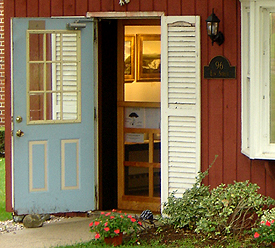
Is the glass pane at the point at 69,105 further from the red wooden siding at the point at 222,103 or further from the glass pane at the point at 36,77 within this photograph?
the red wooden siding at the point at 222,103

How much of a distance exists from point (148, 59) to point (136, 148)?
1.15 meters

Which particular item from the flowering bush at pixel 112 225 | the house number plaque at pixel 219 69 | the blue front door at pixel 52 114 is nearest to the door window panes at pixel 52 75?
the blue front door at pixel 52 114

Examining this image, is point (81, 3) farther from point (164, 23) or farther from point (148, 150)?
point (148, 150)

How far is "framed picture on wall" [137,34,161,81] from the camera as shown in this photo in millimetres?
8219

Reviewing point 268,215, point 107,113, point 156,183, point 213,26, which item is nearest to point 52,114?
point 107,113

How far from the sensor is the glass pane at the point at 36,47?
727 centimetres

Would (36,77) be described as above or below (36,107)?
above

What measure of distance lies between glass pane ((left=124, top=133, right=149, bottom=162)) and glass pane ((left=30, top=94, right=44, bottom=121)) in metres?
1.46

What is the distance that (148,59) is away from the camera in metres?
8.27

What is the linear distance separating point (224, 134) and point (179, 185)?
0.77m

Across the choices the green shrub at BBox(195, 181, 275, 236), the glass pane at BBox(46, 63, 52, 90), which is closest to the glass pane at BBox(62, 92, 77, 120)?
the glass pane at BBox(46, 63, 52, 90)

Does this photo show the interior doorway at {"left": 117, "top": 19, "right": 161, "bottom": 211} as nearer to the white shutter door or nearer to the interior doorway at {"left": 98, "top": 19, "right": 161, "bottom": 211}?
the interior doorway at {"left": 98, "top": 19, "right": 161, "bottom": 211}

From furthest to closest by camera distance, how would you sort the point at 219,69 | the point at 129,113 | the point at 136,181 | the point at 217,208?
the point at 136,181 < the point at 129,113 < the point at 219,69 < the point at 217,208

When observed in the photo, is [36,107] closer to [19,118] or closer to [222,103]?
[19,118]
